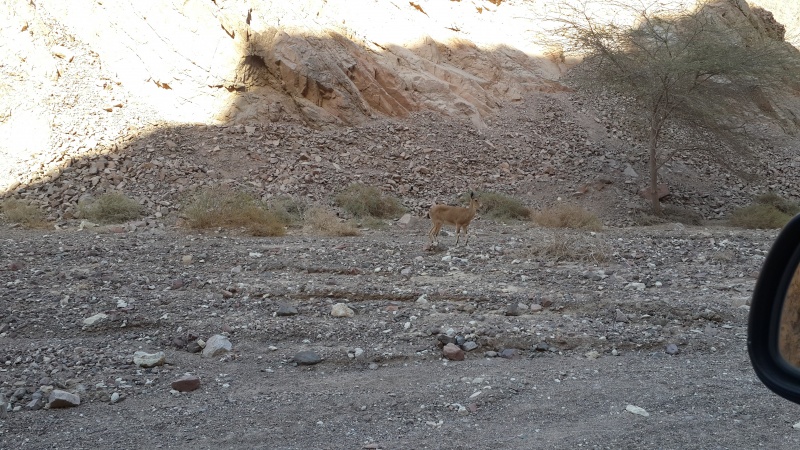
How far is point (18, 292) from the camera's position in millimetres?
8664

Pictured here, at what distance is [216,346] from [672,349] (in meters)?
4.22

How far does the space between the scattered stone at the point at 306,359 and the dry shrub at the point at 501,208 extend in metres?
11.4

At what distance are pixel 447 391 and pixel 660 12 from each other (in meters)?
25.5

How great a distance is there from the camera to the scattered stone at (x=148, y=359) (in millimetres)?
6355

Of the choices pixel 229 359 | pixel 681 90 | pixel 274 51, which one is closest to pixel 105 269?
pixel 229 359

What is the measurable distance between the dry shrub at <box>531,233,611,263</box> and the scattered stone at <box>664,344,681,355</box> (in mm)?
4170

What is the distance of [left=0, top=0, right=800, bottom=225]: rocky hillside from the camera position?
59.0 feet

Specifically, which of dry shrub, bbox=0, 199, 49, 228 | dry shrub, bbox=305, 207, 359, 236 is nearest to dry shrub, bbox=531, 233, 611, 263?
dry shrub, bbox=305, 207, 359, 236

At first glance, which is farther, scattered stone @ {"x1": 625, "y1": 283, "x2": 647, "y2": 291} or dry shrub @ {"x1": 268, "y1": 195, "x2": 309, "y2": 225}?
dry shrub @ {"x1": 268, "y1": 195, "x2": 309, "y2": 225}

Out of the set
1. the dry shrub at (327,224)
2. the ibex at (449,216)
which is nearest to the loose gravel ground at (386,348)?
the ibex at (449,216)

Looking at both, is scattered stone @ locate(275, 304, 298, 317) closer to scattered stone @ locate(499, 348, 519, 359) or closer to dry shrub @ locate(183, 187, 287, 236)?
scattered stone @ locate(499, 348, 519, 359)

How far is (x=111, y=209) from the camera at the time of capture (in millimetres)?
15484

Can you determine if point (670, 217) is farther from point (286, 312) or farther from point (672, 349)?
point (286, 312)

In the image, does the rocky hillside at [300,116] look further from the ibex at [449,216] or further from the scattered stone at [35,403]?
the scattered stone at [35,403]
